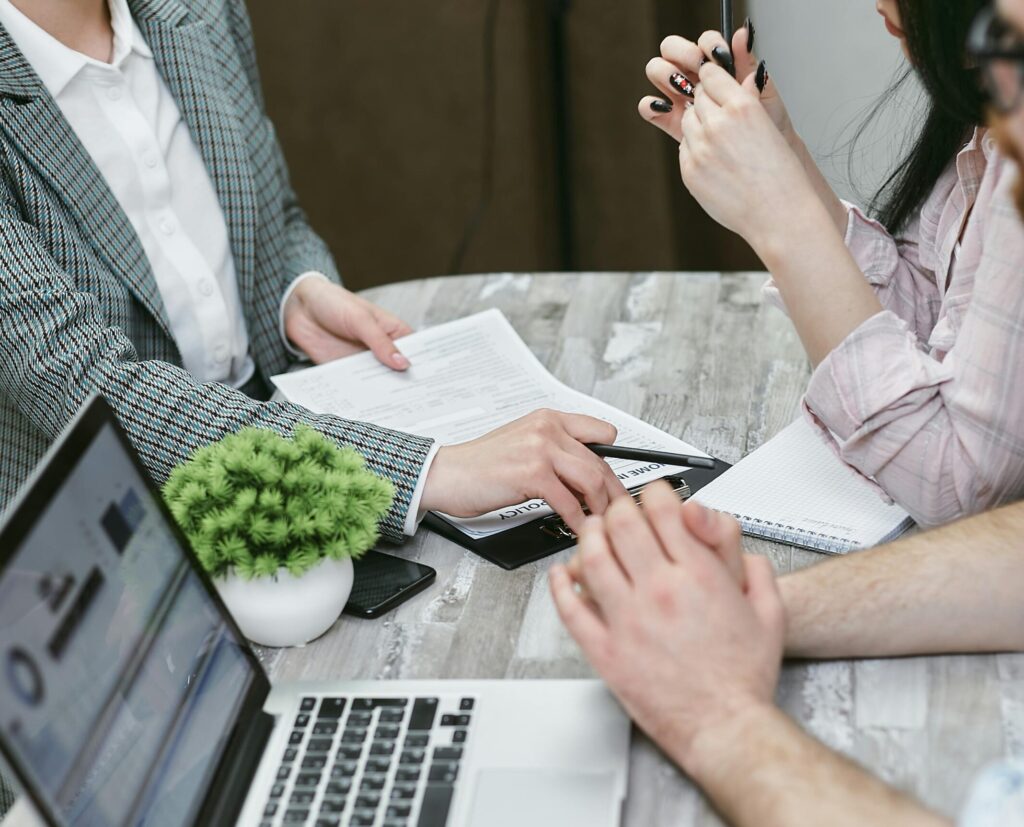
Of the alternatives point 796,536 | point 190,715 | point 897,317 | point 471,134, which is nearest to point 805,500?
point 796,536

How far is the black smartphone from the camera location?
2.88 feet

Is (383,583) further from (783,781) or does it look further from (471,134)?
(471,134)

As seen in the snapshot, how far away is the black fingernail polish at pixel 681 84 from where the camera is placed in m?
1.08

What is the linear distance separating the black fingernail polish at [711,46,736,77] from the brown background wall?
1.39 meters

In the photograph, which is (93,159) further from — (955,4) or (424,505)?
(955,4)

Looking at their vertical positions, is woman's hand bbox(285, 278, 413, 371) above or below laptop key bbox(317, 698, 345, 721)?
below

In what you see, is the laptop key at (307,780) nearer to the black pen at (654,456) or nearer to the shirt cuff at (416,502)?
the shirt cuff at (416,502)

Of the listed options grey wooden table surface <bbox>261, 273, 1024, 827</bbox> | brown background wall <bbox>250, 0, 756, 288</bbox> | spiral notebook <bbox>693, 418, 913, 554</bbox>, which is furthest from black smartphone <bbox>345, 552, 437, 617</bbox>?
brown background wall <bbox>250, 0, 756, 288</bbox>

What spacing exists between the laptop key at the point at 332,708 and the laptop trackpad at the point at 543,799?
0.36ft

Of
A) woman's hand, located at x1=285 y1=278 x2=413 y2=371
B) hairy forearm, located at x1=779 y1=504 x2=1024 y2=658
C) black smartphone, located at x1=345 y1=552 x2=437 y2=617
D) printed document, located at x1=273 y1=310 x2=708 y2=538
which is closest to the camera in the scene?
hairy forearm, located at x1=779 y1=504 x2=1024 y2=658

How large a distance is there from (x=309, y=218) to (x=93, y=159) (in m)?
1.50

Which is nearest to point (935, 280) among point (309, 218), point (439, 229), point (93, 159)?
point (93, 159)

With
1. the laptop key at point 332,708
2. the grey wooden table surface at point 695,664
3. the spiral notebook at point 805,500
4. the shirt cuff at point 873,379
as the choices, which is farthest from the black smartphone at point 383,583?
the shirt cuff at point 873,379

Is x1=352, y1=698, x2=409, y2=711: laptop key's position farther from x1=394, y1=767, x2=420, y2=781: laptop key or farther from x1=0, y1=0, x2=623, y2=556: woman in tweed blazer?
x1=0, y1=0, x2=623, y2=556: woman in tweed blazer
